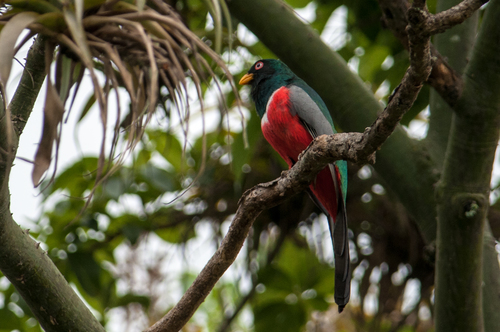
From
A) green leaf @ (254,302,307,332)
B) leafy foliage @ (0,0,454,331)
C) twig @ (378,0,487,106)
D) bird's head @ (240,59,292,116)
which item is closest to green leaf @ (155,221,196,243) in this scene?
leafy foliage @ (0,0,454,331)

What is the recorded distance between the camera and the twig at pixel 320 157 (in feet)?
4.82

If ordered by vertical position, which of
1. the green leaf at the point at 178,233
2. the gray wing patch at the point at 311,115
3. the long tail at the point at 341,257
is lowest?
the green leaf at the point at 178,233

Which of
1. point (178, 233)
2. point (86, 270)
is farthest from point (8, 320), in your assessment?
point (178, 233)

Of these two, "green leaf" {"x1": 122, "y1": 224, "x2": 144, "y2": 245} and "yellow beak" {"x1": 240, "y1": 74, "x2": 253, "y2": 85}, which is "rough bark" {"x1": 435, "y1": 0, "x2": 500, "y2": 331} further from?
"green leaf" {"x1": 122, "y1": 224, "x2": 144, "y2": 245}

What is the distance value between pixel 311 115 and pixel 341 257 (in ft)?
2.64

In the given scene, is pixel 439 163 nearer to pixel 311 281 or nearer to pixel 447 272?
pixel 447 272

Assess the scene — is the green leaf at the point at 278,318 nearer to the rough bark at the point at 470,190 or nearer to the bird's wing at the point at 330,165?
the bird's wing at the point at 330,165

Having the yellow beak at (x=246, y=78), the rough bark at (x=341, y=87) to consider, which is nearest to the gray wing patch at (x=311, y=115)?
the rough bark at (x=341, y=87)

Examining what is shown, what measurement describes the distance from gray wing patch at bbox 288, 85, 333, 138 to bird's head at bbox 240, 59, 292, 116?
39cm

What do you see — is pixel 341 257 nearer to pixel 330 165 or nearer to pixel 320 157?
pixel 330 165

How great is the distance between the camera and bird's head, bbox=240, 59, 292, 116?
131 inches

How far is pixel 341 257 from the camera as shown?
2652mm

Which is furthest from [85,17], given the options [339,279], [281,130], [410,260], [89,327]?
[410,260]

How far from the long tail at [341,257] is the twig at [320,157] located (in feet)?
2.25
